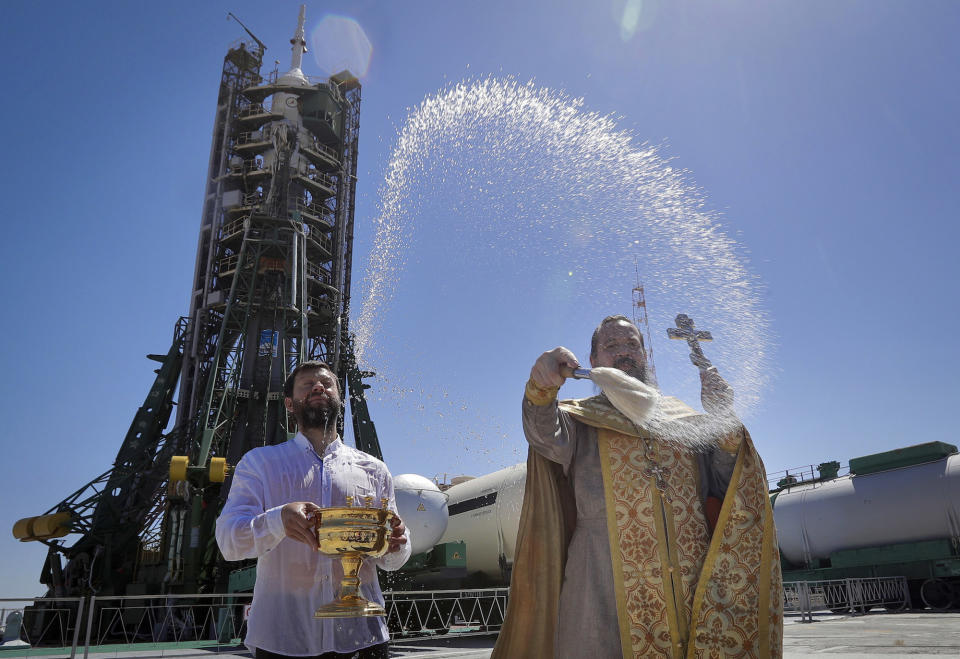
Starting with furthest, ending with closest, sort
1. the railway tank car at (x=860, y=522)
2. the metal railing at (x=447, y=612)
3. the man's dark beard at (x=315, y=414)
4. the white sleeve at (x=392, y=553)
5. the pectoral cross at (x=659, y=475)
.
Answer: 1. the railway tank car at (x=860, y=522)
2. the metal railing at (x=447, y=612)
3. the pectoral cross at (x=659, y=475)
4. the man's dark beard at (x=315, y=414)
5. the white sleeve at (x=392, y=553)

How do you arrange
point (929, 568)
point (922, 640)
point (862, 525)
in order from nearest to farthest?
point (922, 640) → point (929, 568) → point (862, 525)

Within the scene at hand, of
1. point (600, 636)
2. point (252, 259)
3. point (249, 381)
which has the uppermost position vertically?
point (252, 259)

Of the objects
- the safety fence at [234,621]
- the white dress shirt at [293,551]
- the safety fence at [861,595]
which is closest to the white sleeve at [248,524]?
the white dress shirt at [293,551]

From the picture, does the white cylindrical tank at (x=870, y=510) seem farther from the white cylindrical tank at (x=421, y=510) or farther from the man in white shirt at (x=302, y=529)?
the man in white shirt at (x=302, y=529)

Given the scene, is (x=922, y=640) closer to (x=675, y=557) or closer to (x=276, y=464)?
(x=675, y=557)

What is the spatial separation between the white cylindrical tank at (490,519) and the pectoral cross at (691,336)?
12.0 meters

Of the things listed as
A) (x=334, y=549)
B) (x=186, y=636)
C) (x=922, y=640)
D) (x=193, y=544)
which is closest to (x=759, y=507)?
(x=334, y=549)

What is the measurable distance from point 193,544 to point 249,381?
7.27 metres

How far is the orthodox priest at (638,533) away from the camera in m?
3.03

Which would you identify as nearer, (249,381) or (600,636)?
(600,636)

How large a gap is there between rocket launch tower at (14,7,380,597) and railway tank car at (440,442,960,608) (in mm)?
9993

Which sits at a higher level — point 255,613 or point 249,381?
point 249,381

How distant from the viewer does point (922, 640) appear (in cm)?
900

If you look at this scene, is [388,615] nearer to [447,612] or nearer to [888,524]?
[447,612]
